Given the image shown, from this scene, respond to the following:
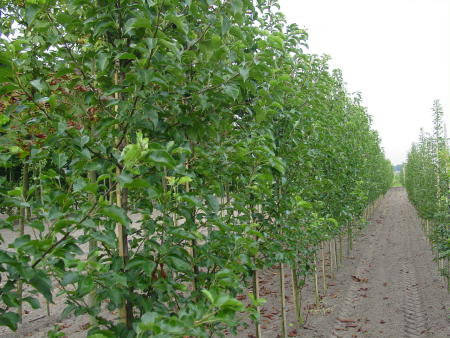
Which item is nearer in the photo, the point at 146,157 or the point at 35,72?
the point at 146,157

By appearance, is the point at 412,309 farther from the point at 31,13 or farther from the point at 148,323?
the point at 31,13

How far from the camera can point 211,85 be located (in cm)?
206

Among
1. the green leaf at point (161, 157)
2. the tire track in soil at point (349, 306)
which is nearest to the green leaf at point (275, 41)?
the green leaf at point (161, 157)

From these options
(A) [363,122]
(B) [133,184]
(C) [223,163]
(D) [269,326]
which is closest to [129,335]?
(B) [133,184]

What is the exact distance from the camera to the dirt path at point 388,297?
20.2 feet

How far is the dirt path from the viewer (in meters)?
6.17

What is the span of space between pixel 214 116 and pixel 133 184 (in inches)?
35.9

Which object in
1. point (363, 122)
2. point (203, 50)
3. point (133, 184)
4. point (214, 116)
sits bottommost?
point (133, 184)

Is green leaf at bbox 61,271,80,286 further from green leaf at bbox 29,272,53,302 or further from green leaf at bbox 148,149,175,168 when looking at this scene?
green leaf at bbox 148,149,175,168

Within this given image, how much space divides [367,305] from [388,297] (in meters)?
0.76

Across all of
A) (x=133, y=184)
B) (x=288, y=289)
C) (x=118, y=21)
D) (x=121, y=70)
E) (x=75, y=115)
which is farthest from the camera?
(x=288, y=289)

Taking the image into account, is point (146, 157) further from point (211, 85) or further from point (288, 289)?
point (288, 289)

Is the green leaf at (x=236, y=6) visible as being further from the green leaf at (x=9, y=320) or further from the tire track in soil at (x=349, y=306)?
the tire track in soil at (x=349, y=306)

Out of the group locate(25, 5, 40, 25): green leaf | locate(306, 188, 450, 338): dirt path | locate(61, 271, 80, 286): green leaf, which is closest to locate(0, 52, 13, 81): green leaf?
locate(25, 5, 40, 25): green leaf
